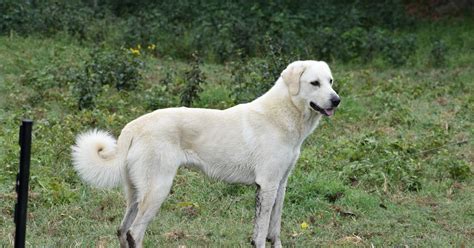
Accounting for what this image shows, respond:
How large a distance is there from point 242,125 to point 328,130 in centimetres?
401

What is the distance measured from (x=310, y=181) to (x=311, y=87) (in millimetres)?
1729

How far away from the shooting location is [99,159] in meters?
4.73

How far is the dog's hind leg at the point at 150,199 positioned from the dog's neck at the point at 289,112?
83 centimetres

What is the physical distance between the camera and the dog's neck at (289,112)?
5.03 m


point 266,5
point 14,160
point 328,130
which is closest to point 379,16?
point 266,5

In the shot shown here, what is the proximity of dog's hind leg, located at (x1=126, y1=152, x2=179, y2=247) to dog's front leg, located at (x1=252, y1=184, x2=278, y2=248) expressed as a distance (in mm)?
666

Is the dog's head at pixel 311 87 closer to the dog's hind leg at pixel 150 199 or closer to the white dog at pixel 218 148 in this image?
the white dog at pixel 218 148

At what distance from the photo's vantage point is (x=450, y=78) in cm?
1278

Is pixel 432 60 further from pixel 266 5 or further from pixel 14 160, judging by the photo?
pixel 14 160

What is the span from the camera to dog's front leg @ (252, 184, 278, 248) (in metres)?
4.93

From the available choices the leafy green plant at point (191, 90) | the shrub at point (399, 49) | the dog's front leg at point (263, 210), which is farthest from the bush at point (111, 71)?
the shrub at point (399, 49)

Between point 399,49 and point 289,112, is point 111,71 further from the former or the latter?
point 399,49

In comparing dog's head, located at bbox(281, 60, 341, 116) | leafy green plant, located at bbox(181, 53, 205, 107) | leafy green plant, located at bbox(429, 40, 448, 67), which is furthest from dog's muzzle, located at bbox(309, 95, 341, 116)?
leafy green plant, located at bbox(429, 40, 448, 67)

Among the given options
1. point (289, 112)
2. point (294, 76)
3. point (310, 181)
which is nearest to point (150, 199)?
point (289, 112)
